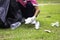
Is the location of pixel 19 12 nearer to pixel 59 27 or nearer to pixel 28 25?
pixel 28 25

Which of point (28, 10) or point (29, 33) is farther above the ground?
point (28, 10)

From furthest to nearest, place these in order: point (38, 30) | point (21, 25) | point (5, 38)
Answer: point (21, 25) → point (38, 30) → point (5, 38)

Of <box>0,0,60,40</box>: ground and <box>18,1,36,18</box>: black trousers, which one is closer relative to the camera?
<box>0,0,60,40</box>: ground

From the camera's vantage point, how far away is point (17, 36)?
4.34 metres

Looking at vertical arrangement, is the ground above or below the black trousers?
below

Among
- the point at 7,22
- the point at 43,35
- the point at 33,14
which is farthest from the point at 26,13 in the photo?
the point at 43,35

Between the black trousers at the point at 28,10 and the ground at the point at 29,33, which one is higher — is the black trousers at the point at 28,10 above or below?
above

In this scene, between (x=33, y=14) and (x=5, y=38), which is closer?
(x=5, y=38)

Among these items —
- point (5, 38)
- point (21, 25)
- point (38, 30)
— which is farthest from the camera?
point (21, 25)

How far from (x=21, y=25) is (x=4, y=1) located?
69cm

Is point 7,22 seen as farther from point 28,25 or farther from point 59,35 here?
point 59,35

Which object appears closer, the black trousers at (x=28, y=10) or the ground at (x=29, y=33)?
the ground at (x=29, y=33)

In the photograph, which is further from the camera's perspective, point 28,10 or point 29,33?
point 28,10

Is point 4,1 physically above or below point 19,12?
above
